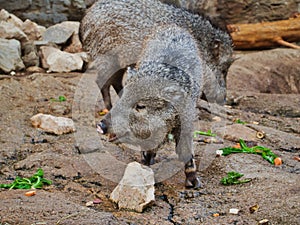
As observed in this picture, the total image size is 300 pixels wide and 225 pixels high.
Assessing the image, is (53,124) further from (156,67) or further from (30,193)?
(156,67)

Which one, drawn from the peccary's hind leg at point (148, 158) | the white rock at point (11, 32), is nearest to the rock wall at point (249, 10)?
the white rock at point (11, 32)

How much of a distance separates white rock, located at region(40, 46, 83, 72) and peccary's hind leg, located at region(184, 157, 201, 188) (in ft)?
10.4

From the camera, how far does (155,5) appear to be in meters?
4.87

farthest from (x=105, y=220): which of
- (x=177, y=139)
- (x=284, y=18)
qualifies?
(x=284, y=18)

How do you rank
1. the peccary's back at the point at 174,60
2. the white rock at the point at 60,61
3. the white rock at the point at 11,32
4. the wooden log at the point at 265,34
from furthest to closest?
the wooden log at the point at 265,34 < the white rock at the point at 11,32 < the white rock at the point at 60,61 < the peccary's back at the point at 174,60

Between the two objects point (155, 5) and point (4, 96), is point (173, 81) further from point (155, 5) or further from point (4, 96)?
point (4, 96)

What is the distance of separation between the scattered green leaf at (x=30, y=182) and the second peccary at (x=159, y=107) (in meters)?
0.60

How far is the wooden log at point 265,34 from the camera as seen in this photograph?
783 centimetres

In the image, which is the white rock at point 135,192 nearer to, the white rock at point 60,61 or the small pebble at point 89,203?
the small pebble at point 89,203

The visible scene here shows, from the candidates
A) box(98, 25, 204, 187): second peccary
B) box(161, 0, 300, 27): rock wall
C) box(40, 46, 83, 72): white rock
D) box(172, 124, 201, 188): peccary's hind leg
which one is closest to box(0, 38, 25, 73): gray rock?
box(40, 46, 83, 72): white rock

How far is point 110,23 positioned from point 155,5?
0.48m

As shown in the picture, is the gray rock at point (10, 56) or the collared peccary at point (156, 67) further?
the gray rock at point (10, 56)

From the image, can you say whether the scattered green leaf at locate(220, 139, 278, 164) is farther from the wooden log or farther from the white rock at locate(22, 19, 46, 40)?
the wooden log

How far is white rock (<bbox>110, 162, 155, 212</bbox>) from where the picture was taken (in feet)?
9.90
